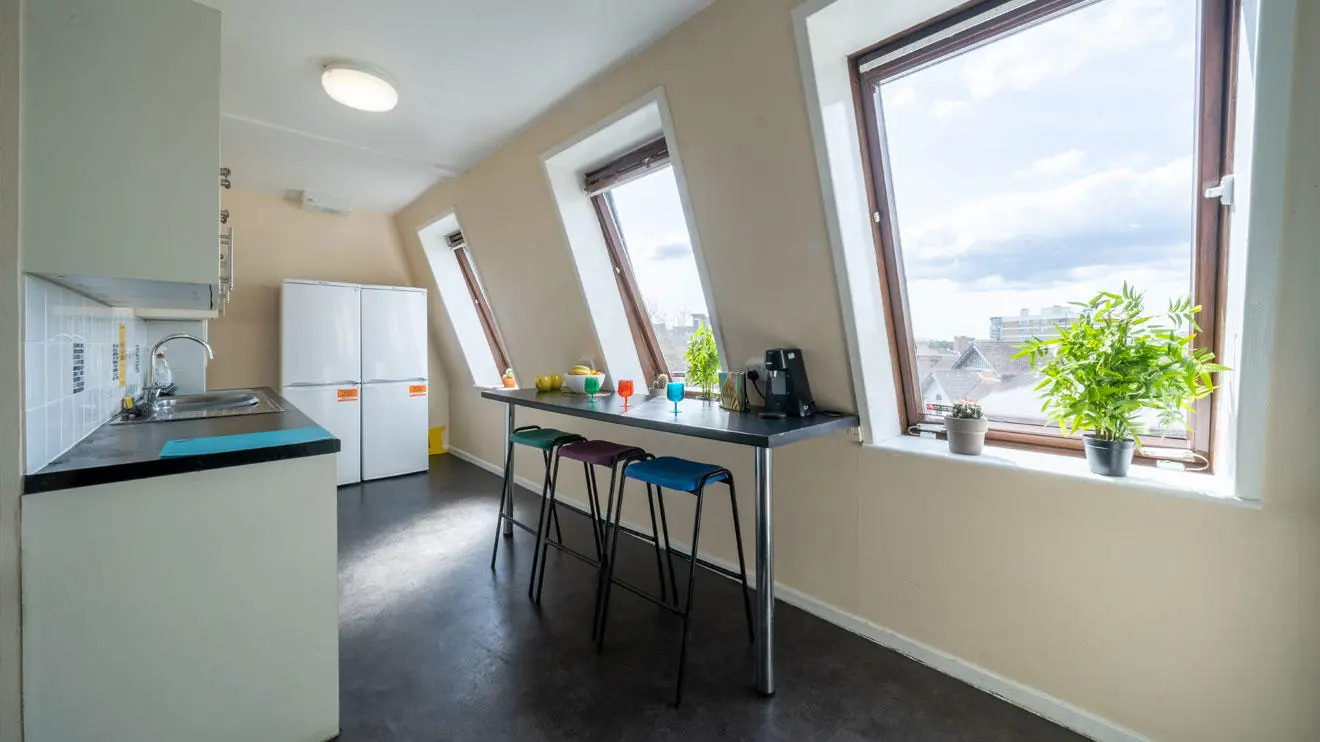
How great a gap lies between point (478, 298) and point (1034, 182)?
15.2 feet

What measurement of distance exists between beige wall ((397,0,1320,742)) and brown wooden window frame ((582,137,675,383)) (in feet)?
1.03

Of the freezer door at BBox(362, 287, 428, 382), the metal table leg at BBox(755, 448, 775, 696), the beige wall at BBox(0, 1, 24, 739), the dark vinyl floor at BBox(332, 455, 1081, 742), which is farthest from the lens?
the freezer door at BBox(362, 287, 428, 382)

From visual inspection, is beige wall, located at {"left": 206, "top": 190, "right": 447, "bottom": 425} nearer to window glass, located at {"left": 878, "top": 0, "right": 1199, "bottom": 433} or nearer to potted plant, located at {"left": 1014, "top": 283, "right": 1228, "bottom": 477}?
window glass, located at {"left": 878, "top": 0, "right": 1199, "bottom": 433}

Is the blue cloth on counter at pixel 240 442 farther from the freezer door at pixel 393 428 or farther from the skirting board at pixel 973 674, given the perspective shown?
the freezer door at pixel 393 428

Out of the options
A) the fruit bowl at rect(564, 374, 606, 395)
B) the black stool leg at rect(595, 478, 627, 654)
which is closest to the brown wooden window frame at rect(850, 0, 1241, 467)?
the black stool leg at rect(595, 478, 627, 654)

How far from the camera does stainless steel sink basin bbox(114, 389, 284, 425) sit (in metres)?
2.31

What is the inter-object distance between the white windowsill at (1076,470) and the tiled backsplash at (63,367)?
8.70 ft

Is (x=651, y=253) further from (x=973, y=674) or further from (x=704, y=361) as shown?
(x=973, y=674)

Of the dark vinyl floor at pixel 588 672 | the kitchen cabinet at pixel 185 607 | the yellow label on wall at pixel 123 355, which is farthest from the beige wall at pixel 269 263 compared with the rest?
the kitchen cabinet at pixel 185 607

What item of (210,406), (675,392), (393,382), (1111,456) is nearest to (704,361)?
(675,392)

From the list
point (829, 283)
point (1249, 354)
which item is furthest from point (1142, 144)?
point (829, 283)

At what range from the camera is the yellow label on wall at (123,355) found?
8.14ft

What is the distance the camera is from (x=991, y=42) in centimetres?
178

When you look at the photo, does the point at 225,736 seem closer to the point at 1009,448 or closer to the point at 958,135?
the point at 1009,448
